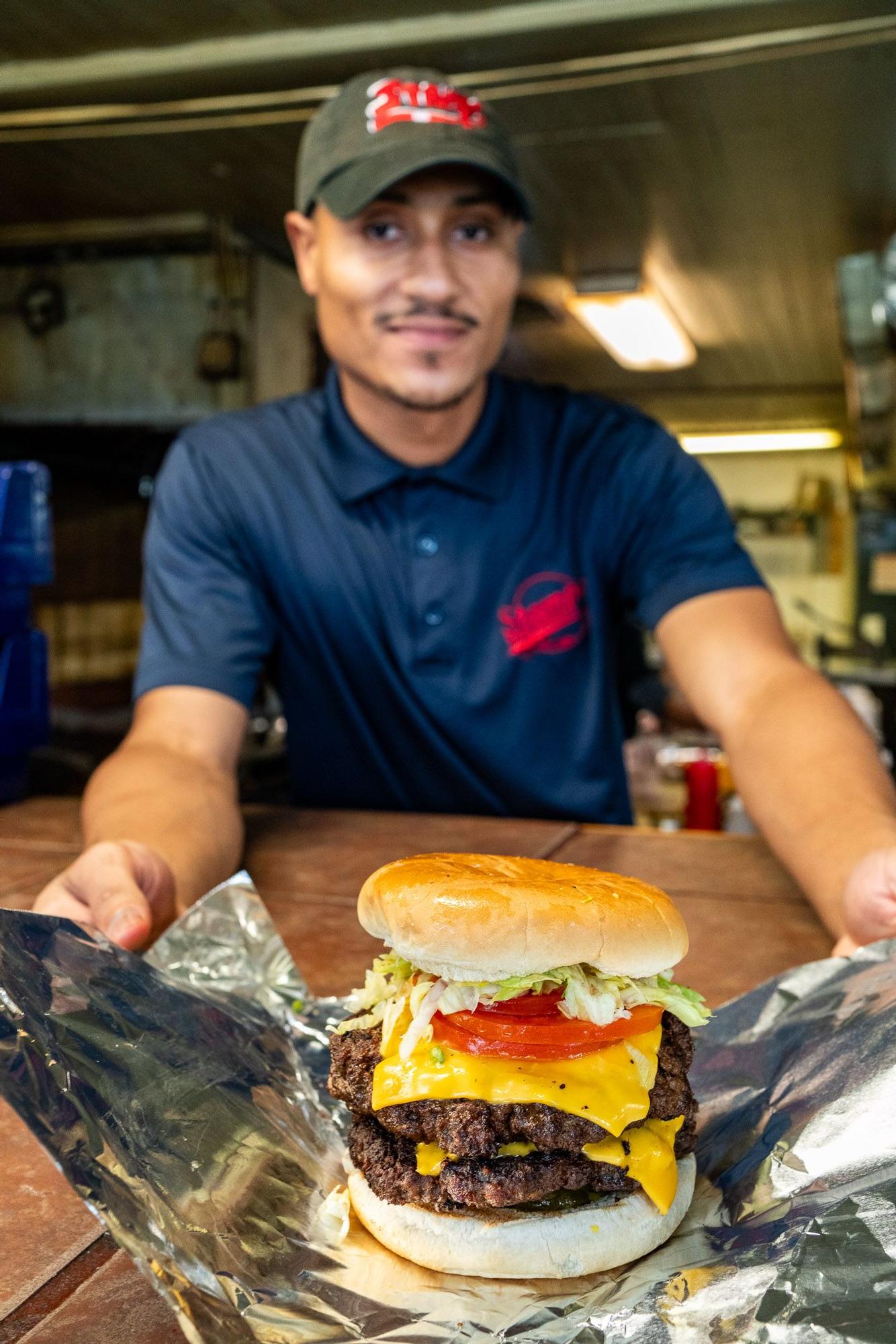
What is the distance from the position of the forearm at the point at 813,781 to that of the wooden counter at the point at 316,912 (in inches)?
3.8

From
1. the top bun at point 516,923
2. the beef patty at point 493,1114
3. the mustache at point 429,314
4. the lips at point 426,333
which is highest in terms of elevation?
the mustache at point 429,314

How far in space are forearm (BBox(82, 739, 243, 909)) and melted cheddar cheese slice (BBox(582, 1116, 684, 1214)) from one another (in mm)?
727

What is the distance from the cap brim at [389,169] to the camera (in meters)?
1.98

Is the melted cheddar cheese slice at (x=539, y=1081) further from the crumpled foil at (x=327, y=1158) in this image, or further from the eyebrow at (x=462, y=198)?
the eyebrow at (x=462, y=198)

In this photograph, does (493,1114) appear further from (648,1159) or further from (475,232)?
(475,232)

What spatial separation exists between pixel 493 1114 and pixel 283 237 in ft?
19.2

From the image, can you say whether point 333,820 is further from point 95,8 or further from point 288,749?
point 95,8

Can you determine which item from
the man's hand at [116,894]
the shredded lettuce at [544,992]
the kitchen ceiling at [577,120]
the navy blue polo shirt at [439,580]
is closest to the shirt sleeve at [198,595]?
the navy blue polo shirt at [439,580]

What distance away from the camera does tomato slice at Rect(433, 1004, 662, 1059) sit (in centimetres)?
96

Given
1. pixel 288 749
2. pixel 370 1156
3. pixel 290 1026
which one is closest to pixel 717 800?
pixel 288 749

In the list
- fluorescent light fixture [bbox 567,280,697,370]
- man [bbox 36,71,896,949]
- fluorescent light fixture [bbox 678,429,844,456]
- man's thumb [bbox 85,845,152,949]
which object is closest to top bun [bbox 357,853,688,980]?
man's thumb [bbox 85,845,152,949]

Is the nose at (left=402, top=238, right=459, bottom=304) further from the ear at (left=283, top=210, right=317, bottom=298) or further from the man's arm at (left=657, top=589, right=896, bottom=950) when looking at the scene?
the man's arm at (left=657, top=589, right=896, bottom=950)

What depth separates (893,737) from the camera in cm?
620

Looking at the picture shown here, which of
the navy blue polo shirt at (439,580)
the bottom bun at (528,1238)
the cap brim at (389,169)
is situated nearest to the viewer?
the bottom bun at (528,1238)
